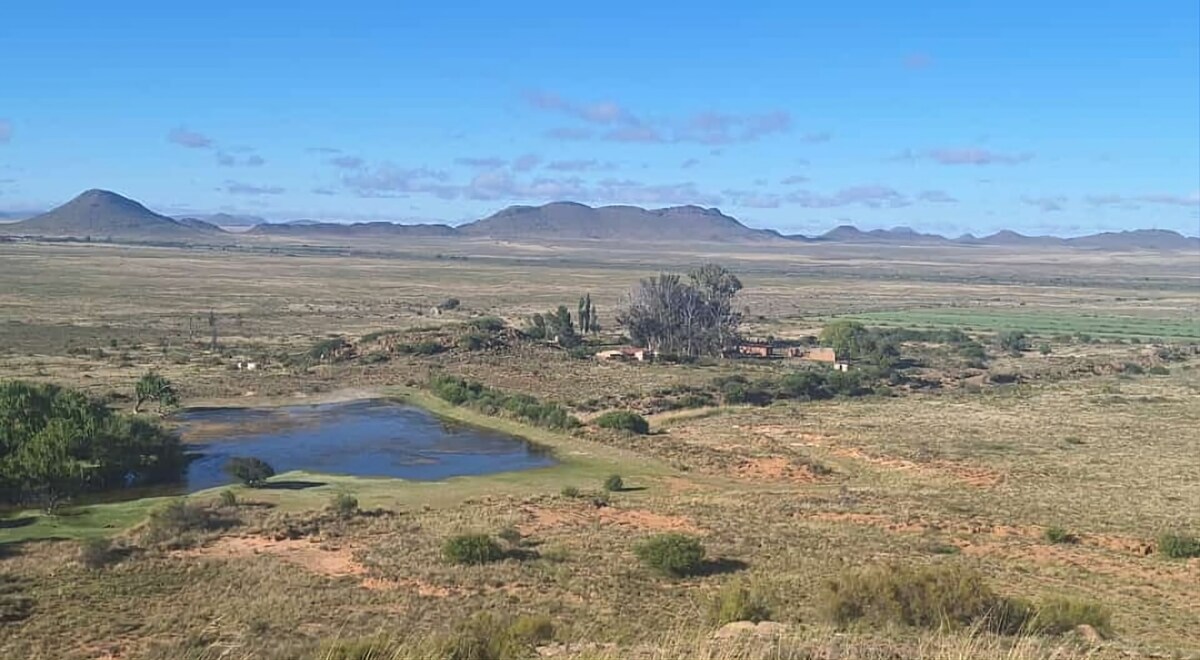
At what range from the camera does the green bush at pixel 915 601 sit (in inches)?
647

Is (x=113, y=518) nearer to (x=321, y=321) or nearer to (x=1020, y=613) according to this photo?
(x=1020, y=613)

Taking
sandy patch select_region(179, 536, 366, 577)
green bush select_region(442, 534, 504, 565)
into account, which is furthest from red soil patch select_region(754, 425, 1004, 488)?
sandy patch select_region(179, 536, 366, 577)

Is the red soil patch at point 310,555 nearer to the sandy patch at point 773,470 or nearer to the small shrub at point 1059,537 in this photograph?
the small shrub at point 1059,537

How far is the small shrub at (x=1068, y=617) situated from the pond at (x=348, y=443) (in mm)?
22231

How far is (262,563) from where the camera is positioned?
72.5 ft

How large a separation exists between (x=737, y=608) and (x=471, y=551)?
730cm

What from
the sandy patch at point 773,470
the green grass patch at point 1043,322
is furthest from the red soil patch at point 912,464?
the green grass patch at point 1043,322

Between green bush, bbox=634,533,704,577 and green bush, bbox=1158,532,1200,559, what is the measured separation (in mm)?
10629

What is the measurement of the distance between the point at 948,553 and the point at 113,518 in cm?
2046

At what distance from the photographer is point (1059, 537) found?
2541 centimetres

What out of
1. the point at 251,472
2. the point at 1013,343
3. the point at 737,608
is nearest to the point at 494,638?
the point at 737,608

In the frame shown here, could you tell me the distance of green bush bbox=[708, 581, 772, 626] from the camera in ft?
53.8

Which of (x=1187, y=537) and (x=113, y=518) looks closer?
(x=1187, y=537)

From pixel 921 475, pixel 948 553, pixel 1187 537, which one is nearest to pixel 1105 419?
pixel 921 475
